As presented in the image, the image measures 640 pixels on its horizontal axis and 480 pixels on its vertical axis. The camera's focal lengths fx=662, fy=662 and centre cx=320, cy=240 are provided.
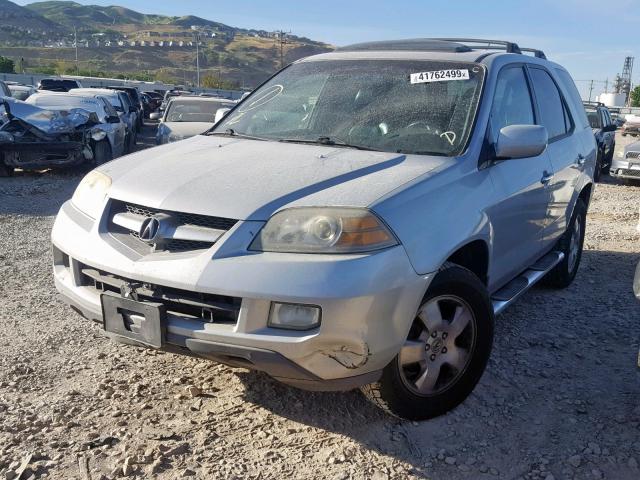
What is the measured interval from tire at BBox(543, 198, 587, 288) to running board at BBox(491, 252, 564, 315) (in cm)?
33

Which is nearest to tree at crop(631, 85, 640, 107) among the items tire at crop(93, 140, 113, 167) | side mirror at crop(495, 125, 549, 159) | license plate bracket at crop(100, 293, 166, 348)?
tire at crop(93, 140, 113, 167)

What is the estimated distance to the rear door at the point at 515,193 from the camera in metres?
3.67

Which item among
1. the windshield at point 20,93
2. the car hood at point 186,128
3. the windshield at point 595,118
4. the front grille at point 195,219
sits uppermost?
the front grille at point 195,219

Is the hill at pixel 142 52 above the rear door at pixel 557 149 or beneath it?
beneath

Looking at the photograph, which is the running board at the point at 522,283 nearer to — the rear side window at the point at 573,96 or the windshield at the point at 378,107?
the windshield at the point at 378,107

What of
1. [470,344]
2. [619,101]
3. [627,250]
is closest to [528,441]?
[470,344]

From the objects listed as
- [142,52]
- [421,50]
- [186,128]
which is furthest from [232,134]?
[142,52]

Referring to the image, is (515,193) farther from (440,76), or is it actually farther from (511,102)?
(440,76)

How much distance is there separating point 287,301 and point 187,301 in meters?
0.47

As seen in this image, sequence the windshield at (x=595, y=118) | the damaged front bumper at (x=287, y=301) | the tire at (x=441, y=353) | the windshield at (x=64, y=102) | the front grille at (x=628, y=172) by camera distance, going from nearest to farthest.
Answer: the damaged front bumper at (x=287, y=301) → the tire at (x=441, y=353) → the windshield at (x=64, y=102) → the front grille at (x=628, y=172) → the windshield at (x=595, y=118)

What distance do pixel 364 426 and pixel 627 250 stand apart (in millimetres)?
5161

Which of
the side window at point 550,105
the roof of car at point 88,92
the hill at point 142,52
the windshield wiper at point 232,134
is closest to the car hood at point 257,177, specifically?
the windshield wiper at point 232,134

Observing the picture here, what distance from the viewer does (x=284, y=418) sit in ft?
10.6

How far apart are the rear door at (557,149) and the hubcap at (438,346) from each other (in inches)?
62.9
